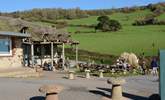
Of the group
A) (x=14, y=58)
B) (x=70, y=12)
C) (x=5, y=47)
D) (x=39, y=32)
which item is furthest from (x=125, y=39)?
(x=5, y=47)

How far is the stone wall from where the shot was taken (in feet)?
107

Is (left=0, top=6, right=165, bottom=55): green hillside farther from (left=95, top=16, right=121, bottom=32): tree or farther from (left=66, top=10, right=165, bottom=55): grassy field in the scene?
(left=95, top=16, right=121, bottom=32): tree

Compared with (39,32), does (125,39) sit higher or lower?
lower

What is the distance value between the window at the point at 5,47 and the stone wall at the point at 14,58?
0.27 m

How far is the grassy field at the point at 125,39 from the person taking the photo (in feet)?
214

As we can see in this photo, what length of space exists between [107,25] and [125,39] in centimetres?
1129

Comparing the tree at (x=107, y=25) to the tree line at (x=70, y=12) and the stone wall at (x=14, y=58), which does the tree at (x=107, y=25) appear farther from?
the stone wall at (x=14, y=58)

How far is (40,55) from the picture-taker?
4594 cm

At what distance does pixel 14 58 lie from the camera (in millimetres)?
33750

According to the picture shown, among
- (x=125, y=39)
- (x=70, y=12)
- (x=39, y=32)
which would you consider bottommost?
(x=125, y=39)

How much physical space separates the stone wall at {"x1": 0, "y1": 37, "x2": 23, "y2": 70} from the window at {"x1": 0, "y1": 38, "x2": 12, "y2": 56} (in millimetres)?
275

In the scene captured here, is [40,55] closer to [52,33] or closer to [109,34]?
[52,33]

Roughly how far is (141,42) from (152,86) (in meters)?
41.6

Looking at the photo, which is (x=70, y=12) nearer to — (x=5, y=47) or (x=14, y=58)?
(x=14, y=58)
